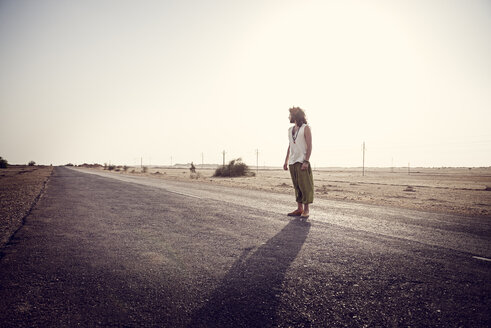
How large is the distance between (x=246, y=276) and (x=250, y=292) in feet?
1.01

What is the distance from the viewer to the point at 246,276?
2.38m

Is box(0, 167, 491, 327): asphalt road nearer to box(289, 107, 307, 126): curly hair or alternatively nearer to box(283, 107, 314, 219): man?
box(283, 107, 314, 219): man

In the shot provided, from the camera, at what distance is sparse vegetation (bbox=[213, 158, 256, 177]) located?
124 feet

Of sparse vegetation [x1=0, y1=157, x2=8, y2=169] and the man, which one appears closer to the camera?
the man

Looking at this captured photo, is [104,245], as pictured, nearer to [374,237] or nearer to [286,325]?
[286,325]

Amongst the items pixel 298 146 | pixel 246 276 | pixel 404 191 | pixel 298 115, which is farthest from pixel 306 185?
pixel 404 191

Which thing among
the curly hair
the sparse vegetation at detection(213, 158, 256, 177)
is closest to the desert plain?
the curly hair

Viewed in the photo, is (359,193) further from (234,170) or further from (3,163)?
(3,163)

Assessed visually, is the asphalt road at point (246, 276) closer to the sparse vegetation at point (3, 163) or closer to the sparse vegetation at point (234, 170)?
the sparse vegetation at point (234, 170)

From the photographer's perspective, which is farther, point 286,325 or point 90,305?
point 90,305

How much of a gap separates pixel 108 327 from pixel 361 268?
225cm

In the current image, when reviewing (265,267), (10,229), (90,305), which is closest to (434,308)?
(265,267)

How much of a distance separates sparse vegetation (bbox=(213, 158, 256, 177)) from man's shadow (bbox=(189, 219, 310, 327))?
34.8 meters

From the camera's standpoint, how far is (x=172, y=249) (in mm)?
3207
